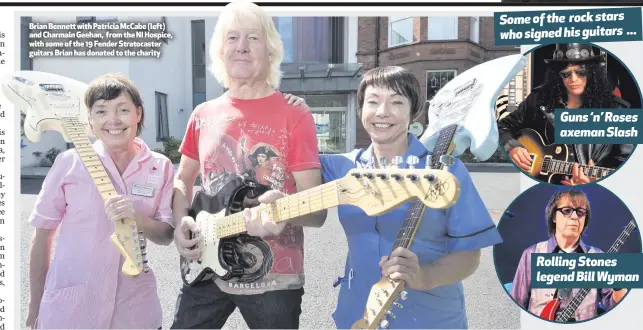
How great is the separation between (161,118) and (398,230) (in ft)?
3.78

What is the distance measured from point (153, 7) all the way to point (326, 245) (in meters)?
1.50

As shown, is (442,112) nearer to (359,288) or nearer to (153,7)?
(359,288)

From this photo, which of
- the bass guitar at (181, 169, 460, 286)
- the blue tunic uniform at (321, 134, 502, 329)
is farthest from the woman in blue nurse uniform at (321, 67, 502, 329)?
the bass guitar at (181, 169, 460, 286)

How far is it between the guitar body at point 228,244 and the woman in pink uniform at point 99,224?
172mm

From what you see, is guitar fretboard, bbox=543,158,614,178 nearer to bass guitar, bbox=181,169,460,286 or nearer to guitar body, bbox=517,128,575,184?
guitar body, bbox=517,128,575,184

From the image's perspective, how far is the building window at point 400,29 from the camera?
207 centimetres

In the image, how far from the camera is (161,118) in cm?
214

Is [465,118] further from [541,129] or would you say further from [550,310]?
[550,310]

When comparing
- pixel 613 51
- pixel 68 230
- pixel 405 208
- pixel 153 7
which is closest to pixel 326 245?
pixel 405 208

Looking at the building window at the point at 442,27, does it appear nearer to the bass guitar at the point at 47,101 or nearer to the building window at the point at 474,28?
the building window at the point at 474,28

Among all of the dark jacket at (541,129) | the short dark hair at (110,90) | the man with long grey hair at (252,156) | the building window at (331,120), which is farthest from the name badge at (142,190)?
the dark jacket at (541,129)

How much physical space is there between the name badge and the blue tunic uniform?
0.71 metres

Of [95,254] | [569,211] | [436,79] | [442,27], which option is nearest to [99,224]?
[95,254]

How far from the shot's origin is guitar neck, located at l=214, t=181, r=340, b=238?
1.57 meters
